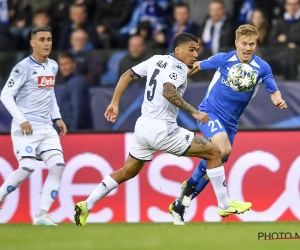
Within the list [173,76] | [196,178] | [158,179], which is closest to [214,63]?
[173,76]

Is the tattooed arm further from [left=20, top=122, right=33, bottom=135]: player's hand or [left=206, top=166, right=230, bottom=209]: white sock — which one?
[left=20, top=122, right=33, bottom=135]: player's hand

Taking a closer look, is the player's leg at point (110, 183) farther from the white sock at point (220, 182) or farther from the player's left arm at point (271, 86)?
the player's left arm at point (271, 86)

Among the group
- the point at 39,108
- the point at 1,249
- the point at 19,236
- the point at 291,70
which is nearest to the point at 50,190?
the point at 39,108

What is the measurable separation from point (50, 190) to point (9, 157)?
1.35m

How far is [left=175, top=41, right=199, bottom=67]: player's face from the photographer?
9883mm

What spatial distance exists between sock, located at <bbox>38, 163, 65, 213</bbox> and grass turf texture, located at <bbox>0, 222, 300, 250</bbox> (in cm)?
65

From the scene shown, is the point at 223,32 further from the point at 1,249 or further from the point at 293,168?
the point at 1,249

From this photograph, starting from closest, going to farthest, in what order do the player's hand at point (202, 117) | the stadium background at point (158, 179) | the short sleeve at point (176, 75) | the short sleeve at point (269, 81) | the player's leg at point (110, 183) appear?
the player's hand at point (202, 117) < the short sleeve at point (176, 75) < the player's leg at point (110, 183) < the short sleeve at point (269, 81) < the stadium background at point (158, 179)

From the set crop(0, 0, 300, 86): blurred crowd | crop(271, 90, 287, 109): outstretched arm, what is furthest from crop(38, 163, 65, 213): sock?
crop(0, 0, 300, 86): blurred crowd

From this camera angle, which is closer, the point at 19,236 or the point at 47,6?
the point at 19,236

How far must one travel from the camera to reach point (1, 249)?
8188 mm

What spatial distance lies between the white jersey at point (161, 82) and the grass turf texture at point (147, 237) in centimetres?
122

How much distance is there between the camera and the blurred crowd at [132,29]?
44.8ft

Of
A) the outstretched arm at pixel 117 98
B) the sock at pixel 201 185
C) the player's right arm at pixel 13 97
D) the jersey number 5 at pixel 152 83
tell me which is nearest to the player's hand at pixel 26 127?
the player's right arm at pixel 13 97
